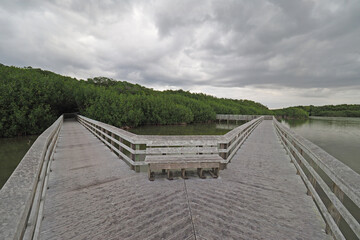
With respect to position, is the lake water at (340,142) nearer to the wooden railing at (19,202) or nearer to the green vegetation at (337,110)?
the wooden railing at (19,202)

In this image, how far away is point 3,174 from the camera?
8.05 m

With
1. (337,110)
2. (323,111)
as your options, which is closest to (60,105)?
(323,111)

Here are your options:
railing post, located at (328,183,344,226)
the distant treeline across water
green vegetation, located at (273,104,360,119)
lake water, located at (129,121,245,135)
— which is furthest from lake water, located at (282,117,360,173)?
green vegetation, located at (273,104,360,119)

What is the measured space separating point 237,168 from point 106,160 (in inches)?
163

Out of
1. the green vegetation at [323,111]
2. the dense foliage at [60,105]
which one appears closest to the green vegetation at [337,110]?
the green vegetation at [323,111]

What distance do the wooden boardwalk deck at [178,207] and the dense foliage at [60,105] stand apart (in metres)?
20.6

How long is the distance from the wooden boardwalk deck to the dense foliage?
2056 cm

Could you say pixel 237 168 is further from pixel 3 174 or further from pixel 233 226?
pixel 3 174

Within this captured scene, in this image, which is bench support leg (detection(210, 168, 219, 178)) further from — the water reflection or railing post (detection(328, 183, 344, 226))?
the water reflection

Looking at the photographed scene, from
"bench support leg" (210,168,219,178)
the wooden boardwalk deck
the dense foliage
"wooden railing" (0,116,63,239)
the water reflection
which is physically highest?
the dense foliage

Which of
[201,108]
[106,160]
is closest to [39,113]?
[106,160]

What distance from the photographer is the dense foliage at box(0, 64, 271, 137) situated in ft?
61.6

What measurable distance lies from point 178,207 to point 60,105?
37.0 meters

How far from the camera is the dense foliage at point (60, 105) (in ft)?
61.6
